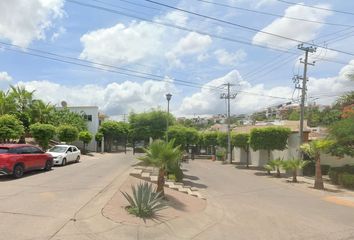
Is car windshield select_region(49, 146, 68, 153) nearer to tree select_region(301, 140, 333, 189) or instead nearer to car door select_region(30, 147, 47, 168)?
car door select_region(30, 147, 47, 168)

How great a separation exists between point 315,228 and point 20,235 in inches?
338

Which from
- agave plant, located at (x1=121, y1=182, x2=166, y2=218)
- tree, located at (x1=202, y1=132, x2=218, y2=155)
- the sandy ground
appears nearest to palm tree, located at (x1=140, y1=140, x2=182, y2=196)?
the sandy ground

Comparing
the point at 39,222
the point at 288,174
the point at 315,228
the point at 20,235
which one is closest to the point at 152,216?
the point at 39,222

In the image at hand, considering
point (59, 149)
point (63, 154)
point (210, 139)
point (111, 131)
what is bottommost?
point (63, 154)

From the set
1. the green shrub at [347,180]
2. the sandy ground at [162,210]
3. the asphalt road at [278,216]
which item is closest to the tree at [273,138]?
the green shrub at [347,180]

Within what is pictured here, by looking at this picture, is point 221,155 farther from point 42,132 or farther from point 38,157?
point 38,157

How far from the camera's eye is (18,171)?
20625 mm

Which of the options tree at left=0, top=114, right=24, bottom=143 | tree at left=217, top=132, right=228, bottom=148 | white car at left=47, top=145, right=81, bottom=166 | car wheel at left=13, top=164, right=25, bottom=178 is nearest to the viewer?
car wheel at left=13, top=164, right=25, bottom=178

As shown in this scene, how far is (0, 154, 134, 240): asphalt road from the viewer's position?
9820mm

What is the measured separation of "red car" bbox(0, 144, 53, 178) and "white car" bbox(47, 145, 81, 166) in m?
5.58

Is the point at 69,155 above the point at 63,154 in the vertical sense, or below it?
below

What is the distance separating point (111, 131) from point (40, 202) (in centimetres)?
5438

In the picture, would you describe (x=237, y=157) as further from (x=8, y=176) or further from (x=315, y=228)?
(x=315, y=228)

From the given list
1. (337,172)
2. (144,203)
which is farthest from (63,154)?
(144,203)
